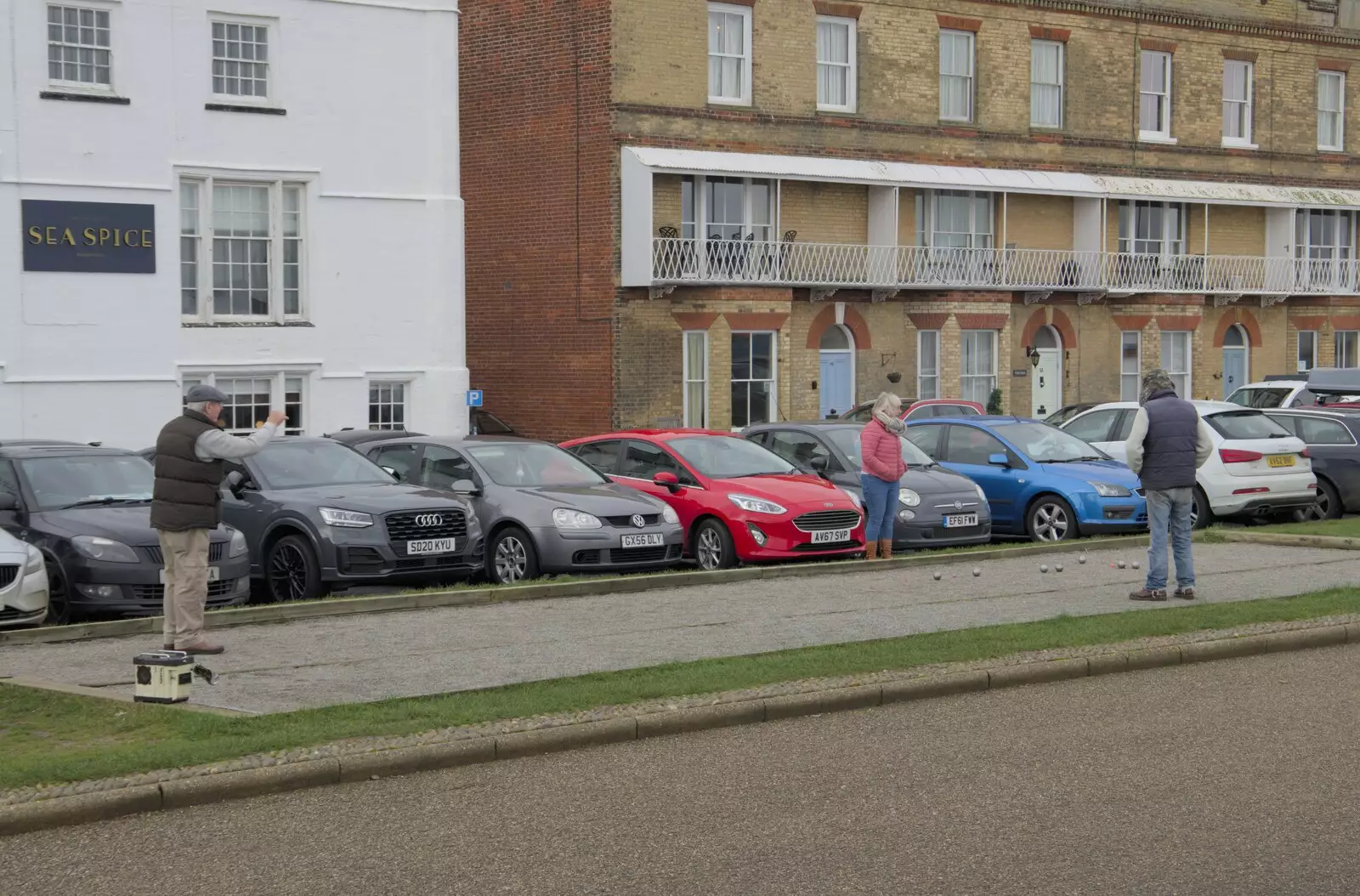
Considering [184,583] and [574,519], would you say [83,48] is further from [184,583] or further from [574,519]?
[184,583]

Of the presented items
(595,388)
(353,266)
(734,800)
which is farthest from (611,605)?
(595,388)

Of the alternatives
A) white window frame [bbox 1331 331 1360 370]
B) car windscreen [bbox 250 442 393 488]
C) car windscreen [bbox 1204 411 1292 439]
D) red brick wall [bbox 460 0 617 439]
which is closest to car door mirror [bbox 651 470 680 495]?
car windscreen [bbox 250 442 393 488]

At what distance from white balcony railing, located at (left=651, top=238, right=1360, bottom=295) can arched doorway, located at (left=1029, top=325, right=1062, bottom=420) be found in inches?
55.3

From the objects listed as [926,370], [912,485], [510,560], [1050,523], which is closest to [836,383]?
[926,370]

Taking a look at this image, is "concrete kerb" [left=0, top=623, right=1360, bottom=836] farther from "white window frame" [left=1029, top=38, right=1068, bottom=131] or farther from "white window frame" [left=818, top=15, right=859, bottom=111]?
"white window frame" [left=1029, top=38, right=1068, bottom=131]

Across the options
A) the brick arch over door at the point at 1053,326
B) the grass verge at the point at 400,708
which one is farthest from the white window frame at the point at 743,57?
the grass verge at the point at 400,708

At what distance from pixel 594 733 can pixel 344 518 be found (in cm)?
704

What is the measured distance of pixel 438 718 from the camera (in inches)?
378

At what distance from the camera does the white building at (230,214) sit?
25234mm

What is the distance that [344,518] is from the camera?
16.0 m

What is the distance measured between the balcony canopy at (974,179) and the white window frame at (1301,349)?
331cm

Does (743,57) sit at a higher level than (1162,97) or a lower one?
lower

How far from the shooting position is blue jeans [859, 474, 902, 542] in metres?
18.0

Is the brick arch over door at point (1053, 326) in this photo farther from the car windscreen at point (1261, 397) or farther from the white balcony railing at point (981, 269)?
the car windscreen at point (1261, 397)
